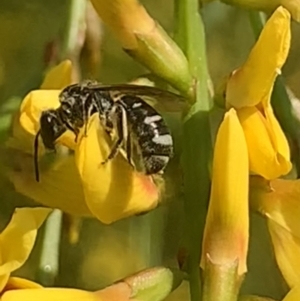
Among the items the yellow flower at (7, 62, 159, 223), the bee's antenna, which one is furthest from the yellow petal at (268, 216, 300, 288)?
the bee's antenna

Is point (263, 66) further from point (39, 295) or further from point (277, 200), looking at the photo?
point (39, 295)

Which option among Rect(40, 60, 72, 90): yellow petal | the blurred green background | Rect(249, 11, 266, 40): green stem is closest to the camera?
Rect(40, 60, 72, 90): yellow petal

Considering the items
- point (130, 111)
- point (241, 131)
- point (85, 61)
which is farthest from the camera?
point (85, 61)

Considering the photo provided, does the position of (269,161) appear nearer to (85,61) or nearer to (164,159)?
(164,159)

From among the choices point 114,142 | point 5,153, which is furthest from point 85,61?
point 114,142

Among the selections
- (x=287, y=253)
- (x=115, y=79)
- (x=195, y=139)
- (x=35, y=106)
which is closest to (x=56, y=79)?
(x=35, y=106)

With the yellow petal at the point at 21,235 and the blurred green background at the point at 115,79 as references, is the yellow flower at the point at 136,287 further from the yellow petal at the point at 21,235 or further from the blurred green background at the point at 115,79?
the blurred green background at the point at 115,79

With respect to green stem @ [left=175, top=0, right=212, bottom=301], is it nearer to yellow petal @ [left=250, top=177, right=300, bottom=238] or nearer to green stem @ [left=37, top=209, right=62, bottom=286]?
yellow petal @ [left=250, top=177, right=300, bottom=238]
